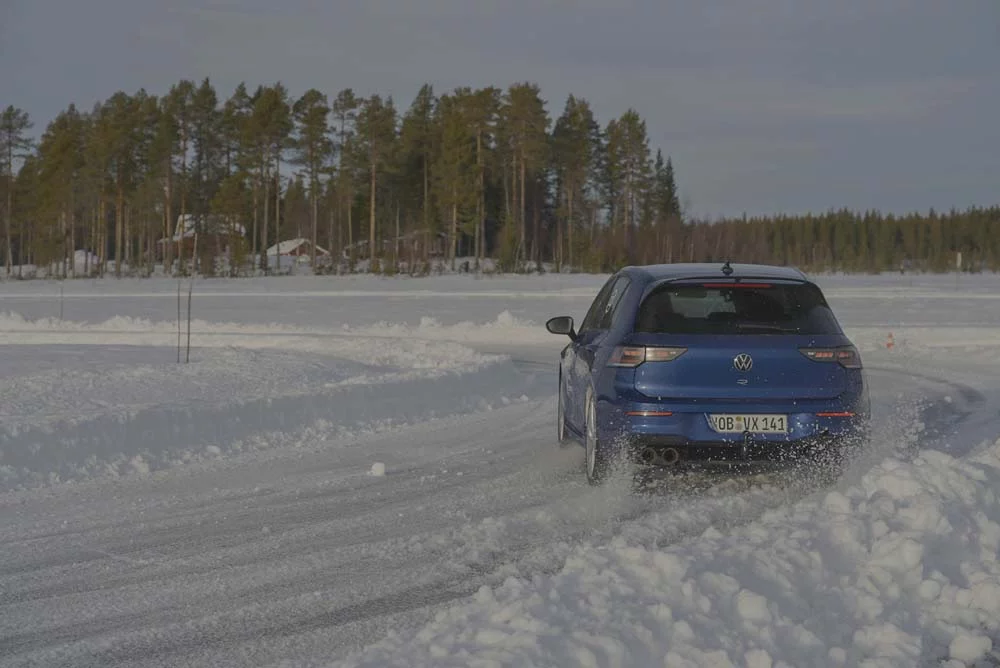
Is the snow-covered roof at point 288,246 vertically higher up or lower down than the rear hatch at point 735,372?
higher up

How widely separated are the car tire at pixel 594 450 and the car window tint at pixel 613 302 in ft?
2.03

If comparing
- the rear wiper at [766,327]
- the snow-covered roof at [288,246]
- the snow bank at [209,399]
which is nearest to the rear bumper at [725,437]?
the rear wiper at [766,327]

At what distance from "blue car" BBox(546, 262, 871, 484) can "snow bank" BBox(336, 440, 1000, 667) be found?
1.19m

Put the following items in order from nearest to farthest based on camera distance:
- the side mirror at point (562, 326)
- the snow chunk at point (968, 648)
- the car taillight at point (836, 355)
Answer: the snow chunk at point (968, 648) → the car taillight at point (836, 355) → the side mirror at point (562, 326)

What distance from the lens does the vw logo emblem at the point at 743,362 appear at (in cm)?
729

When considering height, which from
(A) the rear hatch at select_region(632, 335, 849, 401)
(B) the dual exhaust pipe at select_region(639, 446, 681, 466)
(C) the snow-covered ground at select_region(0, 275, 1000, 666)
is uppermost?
(A) the rear hatch at select_region(632, 335, 849, 401)

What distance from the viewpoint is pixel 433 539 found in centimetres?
628

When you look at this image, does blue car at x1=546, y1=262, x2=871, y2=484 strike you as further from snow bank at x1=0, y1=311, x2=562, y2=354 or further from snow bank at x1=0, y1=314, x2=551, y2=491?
snow bank at x1=0, y1=311, x2=562, y2=354

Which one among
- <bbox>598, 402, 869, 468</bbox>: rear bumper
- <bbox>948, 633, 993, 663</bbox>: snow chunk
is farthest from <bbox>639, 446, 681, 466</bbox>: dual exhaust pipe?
<bbox>948, 633, 993, 663</bbox>: snow chunk

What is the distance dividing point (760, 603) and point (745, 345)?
3.08m

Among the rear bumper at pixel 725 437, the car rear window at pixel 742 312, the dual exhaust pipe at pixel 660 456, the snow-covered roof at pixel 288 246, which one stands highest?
the snow-covered roof at pixel 288 246

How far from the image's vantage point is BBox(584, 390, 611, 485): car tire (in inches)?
298

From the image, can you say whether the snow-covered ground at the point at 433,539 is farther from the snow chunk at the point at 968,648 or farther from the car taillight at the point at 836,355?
the car taillight at the point at 836,355

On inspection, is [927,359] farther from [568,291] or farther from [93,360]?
[568,291]
